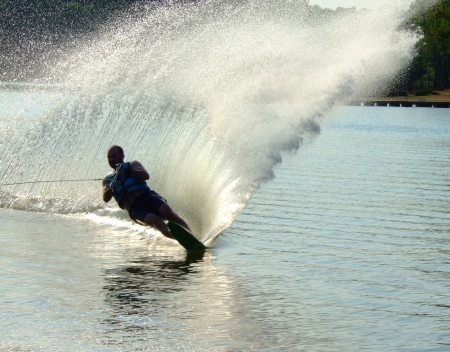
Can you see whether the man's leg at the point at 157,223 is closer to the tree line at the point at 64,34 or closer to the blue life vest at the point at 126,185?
the blue life vest at the point at 126,185

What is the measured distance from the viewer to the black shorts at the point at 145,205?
13.6 meters

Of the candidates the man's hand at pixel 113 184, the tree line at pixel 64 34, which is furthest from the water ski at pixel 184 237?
the tree line at pixel 64 34

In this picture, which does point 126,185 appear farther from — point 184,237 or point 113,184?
point 184,237

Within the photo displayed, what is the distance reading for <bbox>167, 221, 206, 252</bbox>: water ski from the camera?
42.6 feet

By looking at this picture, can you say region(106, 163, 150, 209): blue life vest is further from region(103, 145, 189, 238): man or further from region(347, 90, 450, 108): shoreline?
region(347, 90, 450, 108): shoreline

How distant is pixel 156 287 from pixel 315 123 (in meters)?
5.79

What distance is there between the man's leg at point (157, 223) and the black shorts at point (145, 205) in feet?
0.31

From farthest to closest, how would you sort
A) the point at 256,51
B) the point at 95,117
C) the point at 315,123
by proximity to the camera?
1. the point at 256,51
2. the point at 95,117
3. the point at 315,123

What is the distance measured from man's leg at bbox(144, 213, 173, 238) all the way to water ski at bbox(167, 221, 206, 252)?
261 mm

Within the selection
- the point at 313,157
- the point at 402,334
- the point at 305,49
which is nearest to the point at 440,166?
the point at 313,157

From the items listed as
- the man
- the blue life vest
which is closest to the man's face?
the man

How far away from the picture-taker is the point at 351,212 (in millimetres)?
17391

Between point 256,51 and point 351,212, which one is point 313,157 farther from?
point 351,212

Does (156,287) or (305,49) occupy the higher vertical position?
(305,49)
